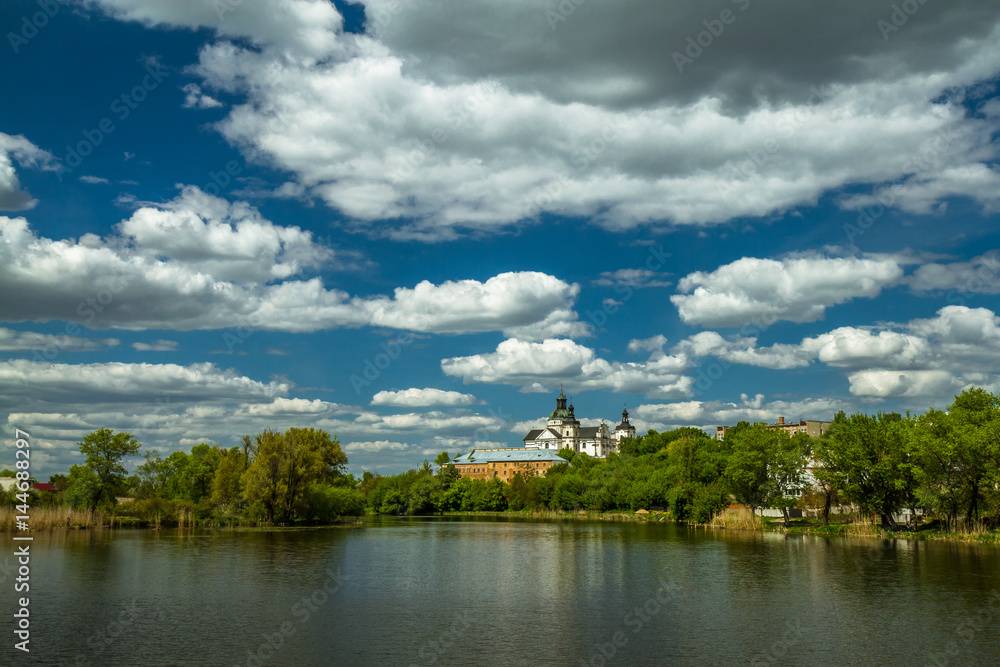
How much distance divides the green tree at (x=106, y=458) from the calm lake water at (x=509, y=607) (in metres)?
36.1

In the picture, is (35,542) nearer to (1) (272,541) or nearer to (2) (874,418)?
(1) (272,541)

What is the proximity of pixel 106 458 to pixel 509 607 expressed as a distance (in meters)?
74.9

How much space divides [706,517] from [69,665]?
89.1 metres

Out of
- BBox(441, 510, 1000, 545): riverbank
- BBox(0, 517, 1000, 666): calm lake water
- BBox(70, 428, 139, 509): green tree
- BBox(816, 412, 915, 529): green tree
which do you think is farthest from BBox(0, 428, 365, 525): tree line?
BBox(816, 412, 915, 529): green tree

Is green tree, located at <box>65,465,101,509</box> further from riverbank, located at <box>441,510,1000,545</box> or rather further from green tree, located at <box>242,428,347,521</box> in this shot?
riverbank, located at <box>441,510,1000,545</box>

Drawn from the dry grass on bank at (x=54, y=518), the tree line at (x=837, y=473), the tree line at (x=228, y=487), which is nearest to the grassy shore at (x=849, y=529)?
the tree line at (x=837, y=473)

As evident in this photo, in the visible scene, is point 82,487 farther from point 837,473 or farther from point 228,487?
point 837,473

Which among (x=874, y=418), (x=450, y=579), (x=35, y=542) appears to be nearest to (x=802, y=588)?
(x=450, y=579)

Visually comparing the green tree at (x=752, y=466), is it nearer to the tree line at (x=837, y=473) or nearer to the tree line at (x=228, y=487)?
the tree line at (x=837, y=473)

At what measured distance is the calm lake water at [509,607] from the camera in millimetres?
23766

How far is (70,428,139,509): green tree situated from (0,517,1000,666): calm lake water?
36.1 metres

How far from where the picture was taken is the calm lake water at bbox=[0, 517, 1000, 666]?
78.0 feet

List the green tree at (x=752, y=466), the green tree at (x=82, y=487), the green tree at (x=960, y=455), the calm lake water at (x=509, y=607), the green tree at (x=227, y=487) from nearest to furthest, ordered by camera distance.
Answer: the calm lake water at (x=509, y=607) < the green tree at (x=960, y=455) < the green tree at (x=82, y=487) < the green tree at (x=752, y=466) < the green tree at (x=227, y=487)

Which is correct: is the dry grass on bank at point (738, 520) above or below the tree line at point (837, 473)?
below
